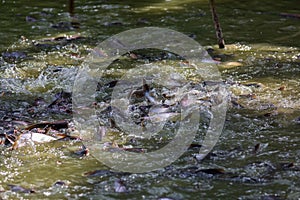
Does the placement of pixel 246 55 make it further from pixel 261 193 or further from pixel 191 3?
pixel 261 193

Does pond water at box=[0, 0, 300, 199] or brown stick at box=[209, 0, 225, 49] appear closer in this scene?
pond water at box=[0, 0, 300, 199]

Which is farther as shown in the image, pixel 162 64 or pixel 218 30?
pixel 218 30

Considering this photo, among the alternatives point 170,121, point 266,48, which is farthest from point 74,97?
point 266,48

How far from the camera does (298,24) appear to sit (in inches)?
228

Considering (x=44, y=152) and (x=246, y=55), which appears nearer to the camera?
(x=44, y=152)

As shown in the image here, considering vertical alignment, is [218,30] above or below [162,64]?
above

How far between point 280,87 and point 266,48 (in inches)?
36.0

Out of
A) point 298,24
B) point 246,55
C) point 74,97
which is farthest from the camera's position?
point 298,24

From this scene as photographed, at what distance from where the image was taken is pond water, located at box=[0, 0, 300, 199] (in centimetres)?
300

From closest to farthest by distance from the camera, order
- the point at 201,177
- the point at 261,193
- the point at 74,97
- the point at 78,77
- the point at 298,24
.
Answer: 1. the point at 261,193
2. the point at 201,177
3. the point at 74,97
4. the point at 78,77
5. the point at 298,24

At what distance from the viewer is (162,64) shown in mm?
4898

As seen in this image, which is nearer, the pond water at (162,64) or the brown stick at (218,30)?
the pond water at (162,64)

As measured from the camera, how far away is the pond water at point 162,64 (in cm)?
300

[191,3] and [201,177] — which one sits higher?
[191,3]
